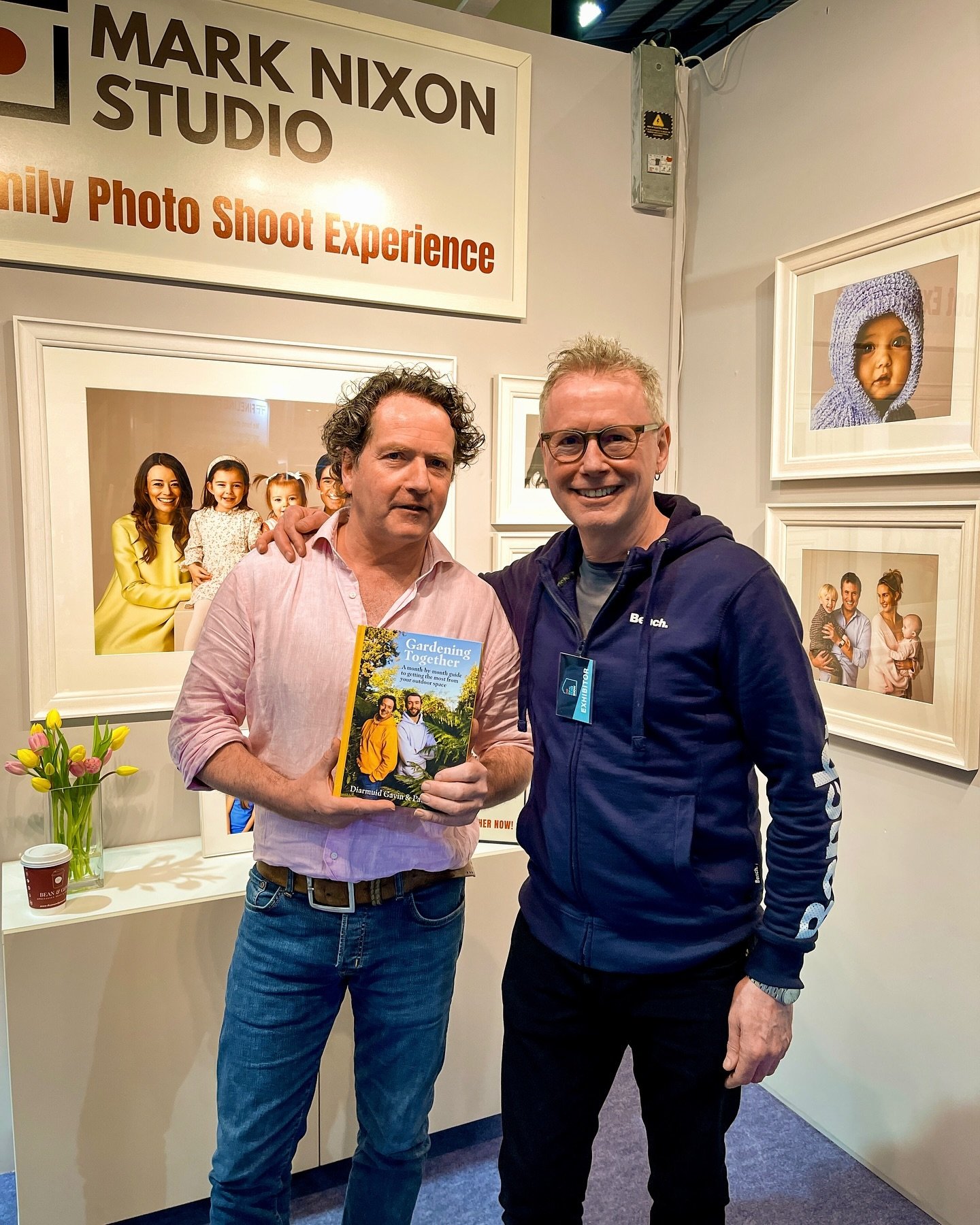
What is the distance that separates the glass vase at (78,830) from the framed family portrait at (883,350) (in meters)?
1.98

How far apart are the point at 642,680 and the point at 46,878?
1429 mm

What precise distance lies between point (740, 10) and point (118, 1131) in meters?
4.27

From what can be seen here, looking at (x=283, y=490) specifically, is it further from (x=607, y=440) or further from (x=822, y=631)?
(x=822, y=631)

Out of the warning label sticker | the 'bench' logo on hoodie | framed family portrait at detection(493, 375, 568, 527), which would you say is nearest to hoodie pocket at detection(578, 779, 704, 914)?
the 'bench' logo on hoodie

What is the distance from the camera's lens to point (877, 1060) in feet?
7.50

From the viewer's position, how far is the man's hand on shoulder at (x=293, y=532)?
1608 mm

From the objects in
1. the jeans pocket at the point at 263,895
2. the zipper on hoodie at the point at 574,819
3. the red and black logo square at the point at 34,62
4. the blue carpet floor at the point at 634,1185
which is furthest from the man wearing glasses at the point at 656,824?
the red and black logo square at the point at 34,62

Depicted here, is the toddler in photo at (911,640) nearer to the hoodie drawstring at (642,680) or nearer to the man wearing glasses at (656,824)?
the man wearing glasses at (656,824)

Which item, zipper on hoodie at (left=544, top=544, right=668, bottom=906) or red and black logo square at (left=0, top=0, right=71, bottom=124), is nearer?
zipper on hoodie at (left=544, top=544, right=668, bottom=906)

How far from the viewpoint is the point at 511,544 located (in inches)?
106

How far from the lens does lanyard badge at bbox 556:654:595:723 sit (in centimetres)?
148

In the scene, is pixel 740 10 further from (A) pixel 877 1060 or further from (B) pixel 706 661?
(A) pixel 877 1060

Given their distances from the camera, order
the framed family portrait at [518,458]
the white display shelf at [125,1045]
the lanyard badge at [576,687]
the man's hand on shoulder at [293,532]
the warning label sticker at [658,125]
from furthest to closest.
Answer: the warning label sticker at [658,125]
the framed family portrait at [518,458]
the white display shelf at [125,1045]
the man's hand on shoulder at [293,532]
the lanyard badge at [576,687]

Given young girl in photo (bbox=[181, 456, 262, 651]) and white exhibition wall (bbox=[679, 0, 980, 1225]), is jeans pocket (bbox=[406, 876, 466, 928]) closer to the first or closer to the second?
young girl in photo (bbox=[181, 456, 262, 651])
